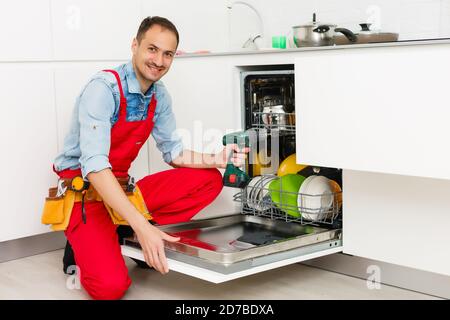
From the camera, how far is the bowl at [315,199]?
2.34 metres

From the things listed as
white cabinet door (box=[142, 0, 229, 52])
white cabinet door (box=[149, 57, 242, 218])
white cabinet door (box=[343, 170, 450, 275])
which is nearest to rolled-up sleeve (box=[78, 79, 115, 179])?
white cabinet door (box=[149, 57, 242, 218])

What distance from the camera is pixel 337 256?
2.49 metres

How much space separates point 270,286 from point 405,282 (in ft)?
1.54

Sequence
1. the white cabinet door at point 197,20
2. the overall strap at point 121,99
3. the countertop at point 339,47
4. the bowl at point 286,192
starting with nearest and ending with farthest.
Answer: the countertop at point 339,47, the overall strap at point 121,99, the bowl at point 286,192, the white cabinet door at point 197,20

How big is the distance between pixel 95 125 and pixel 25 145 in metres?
0.61

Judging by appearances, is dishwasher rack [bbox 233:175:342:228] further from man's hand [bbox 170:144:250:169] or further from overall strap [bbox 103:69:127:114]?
overall strap [bbox 103:69:127:114]

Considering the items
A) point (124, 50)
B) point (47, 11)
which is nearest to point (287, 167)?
point (124, 50)

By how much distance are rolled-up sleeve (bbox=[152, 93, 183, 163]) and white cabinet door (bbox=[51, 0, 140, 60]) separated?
0.55 m

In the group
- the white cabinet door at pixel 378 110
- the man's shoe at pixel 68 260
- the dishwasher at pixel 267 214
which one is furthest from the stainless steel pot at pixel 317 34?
the man's shoe at pixel 68 260

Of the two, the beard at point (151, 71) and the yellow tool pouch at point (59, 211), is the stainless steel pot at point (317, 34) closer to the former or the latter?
the beard at point (151, 71)

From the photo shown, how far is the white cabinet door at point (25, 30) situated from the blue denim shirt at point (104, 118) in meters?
0.44

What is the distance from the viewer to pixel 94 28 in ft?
9.39
